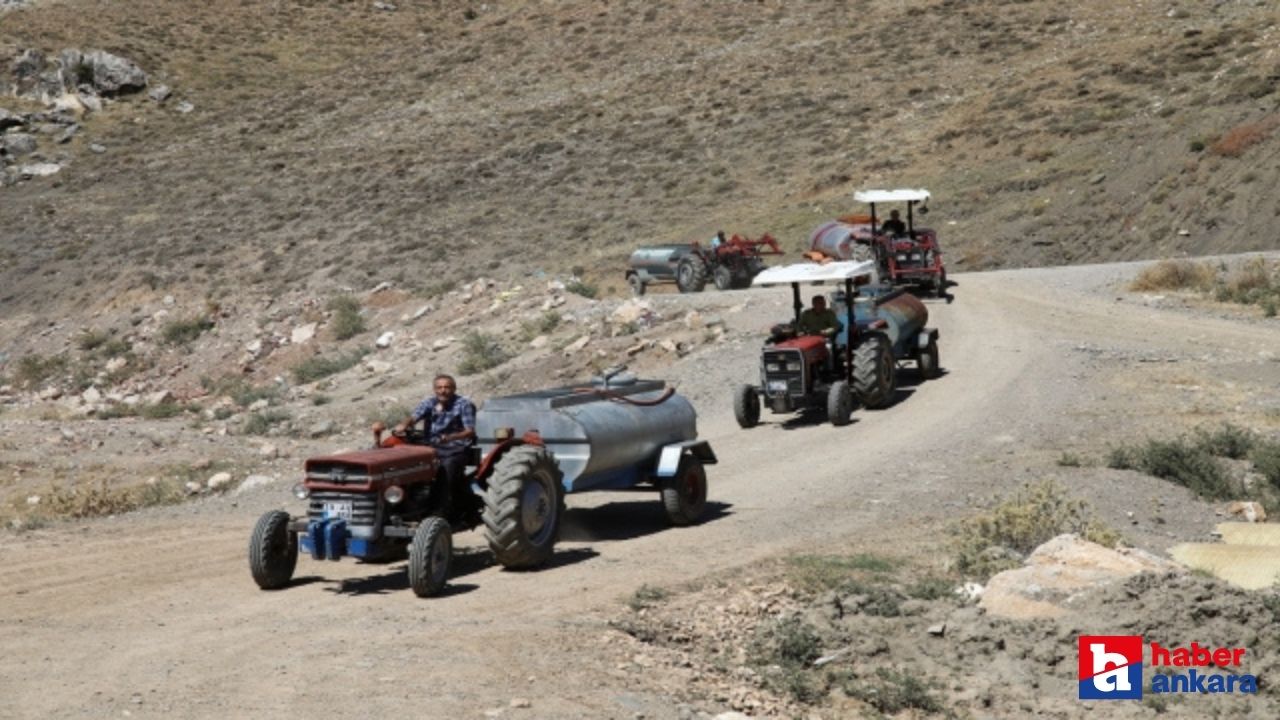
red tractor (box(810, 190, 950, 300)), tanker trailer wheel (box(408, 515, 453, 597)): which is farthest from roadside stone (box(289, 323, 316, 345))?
tanker trailer wheel (box(408, 515, 453, 597))

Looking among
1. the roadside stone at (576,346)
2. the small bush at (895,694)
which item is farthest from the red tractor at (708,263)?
the small bush at (895,694)

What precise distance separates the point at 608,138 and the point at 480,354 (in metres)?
31.7

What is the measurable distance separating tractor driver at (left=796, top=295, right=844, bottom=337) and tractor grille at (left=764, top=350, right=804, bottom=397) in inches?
39.2

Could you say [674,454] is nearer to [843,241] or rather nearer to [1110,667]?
[1110,667]

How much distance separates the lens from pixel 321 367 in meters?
34.2

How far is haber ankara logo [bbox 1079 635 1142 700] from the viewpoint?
10.3m

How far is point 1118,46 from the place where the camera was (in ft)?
193

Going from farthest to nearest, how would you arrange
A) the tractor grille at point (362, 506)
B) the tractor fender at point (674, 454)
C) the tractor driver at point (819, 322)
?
1. the tractor driver at point (819, 322)
2. the tractor fender at point (674, 454)
3. the tractor grille at point (362, 506)

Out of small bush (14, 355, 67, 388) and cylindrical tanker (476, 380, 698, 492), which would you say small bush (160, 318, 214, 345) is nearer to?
small bush (14, 355, 67, 388)

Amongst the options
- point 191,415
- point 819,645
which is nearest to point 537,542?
→ point 819,645

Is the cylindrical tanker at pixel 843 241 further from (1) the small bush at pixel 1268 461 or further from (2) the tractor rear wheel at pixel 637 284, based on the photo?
(1) the small bush at pixel 1268 461

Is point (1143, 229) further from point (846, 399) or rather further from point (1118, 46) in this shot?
point (846, 399)

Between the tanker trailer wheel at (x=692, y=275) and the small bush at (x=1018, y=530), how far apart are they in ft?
72.9

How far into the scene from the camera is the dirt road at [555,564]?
31.3ft
